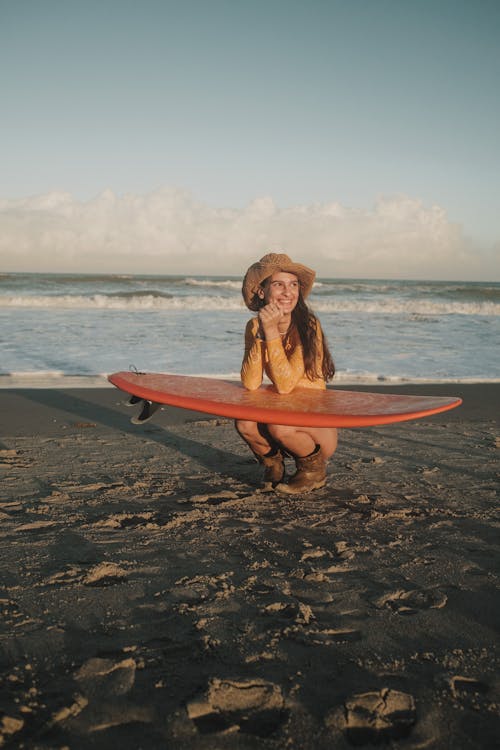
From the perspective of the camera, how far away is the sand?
1.49 meters

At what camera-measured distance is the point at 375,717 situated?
4.92 ft

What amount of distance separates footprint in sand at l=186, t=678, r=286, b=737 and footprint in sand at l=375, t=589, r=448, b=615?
63 cm

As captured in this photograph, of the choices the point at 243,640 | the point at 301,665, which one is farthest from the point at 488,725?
the point at 243,640

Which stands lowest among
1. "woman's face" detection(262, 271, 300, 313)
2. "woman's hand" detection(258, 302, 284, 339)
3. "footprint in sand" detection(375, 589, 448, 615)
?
"footprint in sand" detection(375, 589, 448, 615)

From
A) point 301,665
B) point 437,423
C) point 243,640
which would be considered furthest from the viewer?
point 437,423

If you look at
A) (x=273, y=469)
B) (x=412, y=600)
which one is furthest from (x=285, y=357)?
(x=412, y=600)

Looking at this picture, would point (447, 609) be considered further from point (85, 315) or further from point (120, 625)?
point (85, 315)

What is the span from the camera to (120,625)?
1.91 metres

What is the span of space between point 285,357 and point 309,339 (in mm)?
181

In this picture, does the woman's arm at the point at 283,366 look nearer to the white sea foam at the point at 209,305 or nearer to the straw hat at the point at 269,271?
the straw hat at the point at 269,271

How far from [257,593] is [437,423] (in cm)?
350

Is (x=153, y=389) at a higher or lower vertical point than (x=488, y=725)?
higher

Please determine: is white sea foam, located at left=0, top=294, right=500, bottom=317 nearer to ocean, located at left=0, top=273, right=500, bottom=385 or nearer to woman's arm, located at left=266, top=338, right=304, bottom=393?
ocean, located at left=0, top=273, right=500, bottom=385

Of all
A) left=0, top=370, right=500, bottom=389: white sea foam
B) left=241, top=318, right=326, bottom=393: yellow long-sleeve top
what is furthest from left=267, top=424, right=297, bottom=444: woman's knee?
left=0, top=370, right=500, bottom=389: white sea foam
